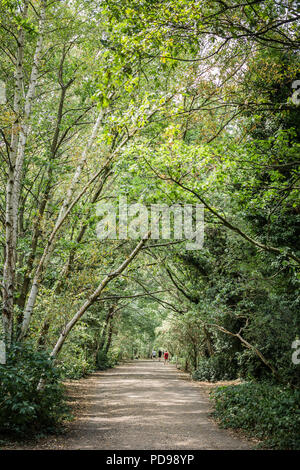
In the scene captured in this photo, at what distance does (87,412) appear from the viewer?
9.77 meters

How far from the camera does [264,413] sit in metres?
7.38

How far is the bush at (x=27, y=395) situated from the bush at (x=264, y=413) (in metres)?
4.09

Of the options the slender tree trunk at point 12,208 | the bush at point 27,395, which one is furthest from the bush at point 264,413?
the slender tree trunk at point 12,208

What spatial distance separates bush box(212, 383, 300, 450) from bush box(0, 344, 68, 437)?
4087 mm

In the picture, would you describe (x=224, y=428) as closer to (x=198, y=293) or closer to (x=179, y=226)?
(x=179, y=226)

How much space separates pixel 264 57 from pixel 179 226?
17.4 feet

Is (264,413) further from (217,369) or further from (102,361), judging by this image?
(102,361)

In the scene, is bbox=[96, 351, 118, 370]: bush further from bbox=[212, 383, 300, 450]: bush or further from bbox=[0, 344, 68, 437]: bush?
bbox=[0, 344, 68, 437]: bush

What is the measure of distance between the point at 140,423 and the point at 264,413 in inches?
116

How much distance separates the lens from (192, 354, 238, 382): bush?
15.8 m

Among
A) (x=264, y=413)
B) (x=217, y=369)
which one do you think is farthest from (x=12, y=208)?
(x=217, y=369)

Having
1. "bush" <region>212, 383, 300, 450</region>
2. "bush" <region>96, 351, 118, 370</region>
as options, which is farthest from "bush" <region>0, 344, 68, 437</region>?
"bush" <region>96, 351, 118, 370</region>

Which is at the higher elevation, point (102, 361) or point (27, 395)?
point (27, 395)
